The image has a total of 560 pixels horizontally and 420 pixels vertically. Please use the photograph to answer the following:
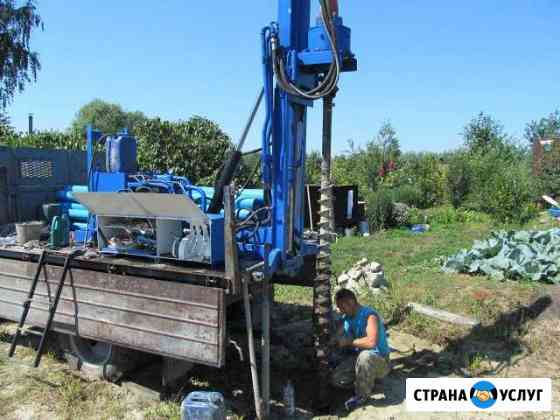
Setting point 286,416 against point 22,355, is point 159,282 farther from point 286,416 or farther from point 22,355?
point 22,355

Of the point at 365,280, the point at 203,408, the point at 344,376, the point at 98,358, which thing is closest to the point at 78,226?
the point at 98,358

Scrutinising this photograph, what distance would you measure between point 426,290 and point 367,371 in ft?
10.9

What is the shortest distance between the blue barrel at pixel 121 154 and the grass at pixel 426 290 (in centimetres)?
331

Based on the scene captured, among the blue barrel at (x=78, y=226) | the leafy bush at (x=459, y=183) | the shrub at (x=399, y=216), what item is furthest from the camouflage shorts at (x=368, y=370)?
the leafy bush at (x=459, y=183)

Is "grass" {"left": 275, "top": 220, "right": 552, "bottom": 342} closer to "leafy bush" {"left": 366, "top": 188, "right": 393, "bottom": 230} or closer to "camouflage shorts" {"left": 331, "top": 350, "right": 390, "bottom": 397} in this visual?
"camouflage shorts" {"left": 331, "top": 350, "right": 390, "bottom": 397}

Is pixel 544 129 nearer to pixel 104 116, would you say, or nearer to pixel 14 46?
pixel 14 46

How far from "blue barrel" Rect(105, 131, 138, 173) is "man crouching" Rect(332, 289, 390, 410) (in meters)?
2.48

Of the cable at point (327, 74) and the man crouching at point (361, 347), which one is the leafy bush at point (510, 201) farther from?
the cable at point (327, 74)

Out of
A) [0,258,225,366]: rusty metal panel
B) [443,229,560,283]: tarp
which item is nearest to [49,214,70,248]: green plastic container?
[0,258,225,366]: rusty metal panel

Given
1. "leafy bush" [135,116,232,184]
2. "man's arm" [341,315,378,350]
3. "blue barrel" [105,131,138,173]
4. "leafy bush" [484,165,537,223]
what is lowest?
"man's arm" [341,315,378,350]

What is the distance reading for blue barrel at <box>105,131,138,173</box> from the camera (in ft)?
16.0

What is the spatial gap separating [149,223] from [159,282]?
0.83 m

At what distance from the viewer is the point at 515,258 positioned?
7.77 metres

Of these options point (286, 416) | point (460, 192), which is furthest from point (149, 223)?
point (460, 192)
